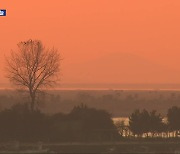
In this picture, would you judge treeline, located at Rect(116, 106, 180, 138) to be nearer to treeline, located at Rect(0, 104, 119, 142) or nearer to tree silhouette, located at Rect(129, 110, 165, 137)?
tree silhouette, located at Rect(129, 110, 165, 137)

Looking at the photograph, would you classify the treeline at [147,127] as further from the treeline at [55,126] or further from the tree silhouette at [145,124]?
the treeline at [55,126]

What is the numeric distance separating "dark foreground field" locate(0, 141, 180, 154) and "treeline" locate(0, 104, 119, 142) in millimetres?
2881

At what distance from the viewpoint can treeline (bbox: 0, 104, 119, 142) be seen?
3044 inches

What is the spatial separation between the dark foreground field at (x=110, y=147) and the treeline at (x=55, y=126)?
113 inches

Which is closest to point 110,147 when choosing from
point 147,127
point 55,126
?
point 55,126

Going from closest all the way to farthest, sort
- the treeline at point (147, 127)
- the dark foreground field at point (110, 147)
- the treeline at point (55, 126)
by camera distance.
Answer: the dark foreground field at point (110, 147) → the treeline at point (55, 126) → the treeline at point (147, 127)

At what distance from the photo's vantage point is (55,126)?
78938 millimetres

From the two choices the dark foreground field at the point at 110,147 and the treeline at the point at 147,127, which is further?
the treeline at the point at 147,127

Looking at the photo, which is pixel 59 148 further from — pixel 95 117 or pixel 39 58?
pixel 39 58

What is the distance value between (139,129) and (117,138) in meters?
4.08

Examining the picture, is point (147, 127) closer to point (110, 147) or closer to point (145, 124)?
point (145, 124)

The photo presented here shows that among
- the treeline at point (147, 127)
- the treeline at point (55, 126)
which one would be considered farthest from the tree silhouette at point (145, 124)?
the treeline at point (55, 126)

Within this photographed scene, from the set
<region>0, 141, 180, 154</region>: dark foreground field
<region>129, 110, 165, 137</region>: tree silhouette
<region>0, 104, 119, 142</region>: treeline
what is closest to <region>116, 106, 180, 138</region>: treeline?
<region>129, 110, 165, 137</region>: tree silhouette

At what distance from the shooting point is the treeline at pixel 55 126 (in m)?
77.3
